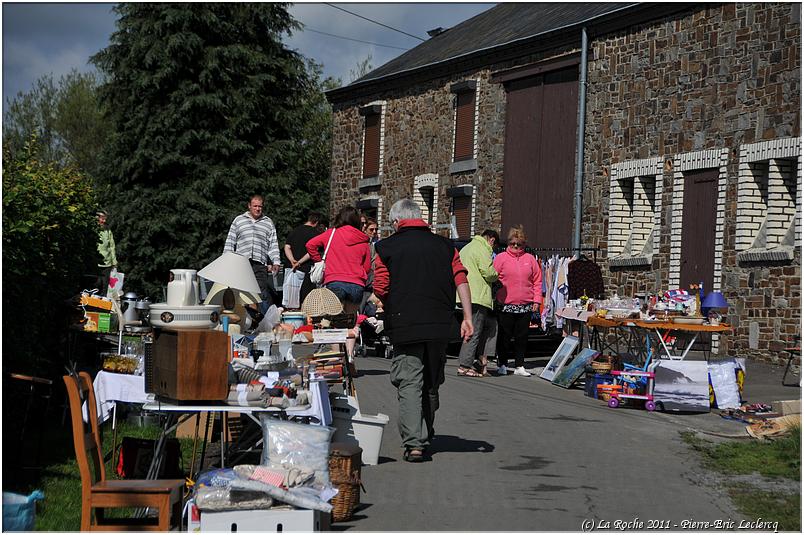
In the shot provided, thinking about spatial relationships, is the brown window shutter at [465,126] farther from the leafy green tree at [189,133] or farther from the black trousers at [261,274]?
the black trousers at [261,274]

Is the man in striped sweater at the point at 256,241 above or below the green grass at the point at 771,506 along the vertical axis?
above

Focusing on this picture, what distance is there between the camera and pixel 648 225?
22953mm

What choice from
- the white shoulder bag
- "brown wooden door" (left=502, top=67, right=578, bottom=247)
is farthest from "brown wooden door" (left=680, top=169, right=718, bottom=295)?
the white shoulder bag

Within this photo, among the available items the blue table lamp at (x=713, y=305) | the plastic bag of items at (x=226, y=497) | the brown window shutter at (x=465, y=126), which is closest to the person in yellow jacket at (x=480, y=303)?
the blue table lamp at (x=713, y=305)

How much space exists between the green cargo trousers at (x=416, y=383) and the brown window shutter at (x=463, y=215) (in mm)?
19039

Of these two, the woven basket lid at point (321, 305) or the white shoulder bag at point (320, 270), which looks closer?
the woven basket lid at point (321, 305)

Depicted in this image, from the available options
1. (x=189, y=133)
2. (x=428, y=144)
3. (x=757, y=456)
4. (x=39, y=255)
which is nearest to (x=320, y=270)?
(x=39, y=255)

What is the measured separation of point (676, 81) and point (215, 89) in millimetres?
20426

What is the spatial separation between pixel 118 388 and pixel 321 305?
280cm

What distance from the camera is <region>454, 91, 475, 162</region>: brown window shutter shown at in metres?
28.8

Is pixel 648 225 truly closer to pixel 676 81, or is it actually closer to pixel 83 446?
pixel 676 81

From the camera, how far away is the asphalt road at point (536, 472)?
7.56 m

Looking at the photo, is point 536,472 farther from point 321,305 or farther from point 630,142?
point 630,142

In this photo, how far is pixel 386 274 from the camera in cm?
990
